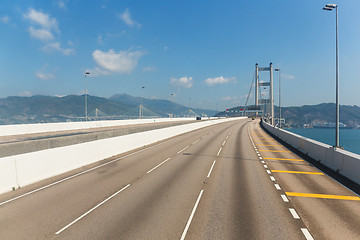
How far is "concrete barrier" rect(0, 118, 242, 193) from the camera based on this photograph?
8.73m

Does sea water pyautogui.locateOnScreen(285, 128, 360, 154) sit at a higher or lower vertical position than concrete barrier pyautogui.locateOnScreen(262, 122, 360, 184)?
lower

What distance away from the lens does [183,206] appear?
7.11 meters

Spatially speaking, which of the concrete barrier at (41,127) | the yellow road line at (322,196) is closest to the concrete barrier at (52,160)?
the yellow road line at (322,196)

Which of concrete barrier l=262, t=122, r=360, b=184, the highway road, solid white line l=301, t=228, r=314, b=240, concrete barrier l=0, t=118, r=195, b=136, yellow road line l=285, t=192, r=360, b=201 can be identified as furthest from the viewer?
concrete barrier l=0, t=118, r=195, b=136

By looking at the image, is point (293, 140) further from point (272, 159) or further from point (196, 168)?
point (196, 168)

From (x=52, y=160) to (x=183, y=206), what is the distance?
793cm

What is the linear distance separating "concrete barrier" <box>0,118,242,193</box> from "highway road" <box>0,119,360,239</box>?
0.55 meters

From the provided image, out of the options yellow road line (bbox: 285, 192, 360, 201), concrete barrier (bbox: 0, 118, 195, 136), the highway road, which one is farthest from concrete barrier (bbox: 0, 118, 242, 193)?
concrete barrier (bbox: 0, 118, 195, 136)

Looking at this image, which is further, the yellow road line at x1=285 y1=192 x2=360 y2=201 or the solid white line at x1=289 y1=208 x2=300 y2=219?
the yellow road line at x1=285 y1=192 x2=360 y2=201

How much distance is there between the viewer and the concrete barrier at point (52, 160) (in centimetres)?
873

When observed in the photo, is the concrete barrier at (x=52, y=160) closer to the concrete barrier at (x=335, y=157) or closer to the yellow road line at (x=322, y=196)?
the yellow road line at (x=322, y=196)

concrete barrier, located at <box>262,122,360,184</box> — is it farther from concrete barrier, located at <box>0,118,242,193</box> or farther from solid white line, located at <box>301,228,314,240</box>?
concrete barrier, located at <box>0,118,242,193</box>

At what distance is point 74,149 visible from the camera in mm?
12383

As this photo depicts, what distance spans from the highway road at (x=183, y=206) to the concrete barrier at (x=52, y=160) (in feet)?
1.82
